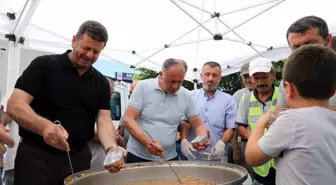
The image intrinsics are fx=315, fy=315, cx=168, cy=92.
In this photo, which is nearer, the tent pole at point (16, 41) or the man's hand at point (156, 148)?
the man's hand at point (156, 148)

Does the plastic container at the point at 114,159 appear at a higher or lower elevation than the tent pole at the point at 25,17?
lower

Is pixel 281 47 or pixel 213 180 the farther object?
pixel 281 47

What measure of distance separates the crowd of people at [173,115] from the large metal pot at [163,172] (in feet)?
0.46

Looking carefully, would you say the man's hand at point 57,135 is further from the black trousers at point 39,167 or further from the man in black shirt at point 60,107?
the black trousers at point 39,167

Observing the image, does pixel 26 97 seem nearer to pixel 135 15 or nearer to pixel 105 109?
pixel 105 109

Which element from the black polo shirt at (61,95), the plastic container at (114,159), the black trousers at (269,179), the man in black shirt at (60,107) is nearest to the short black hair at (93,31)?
the man in black shirt at (60,107)

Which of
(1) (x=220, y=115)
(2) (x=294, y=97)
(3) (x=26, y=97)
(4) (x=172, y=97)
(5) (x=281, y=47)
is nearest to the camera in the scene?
(2) (x=294, y=97)

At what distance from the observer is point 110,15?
481 cm

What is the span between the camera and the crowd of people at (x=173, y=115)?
121cm

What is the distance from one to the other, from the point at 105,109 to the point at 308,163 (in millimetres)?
1317

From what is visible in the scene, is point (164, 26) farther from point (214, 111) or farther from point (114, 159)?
point (114, 159)

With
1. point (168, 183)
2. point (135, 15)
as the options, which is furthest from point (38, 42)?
point (168, 183)

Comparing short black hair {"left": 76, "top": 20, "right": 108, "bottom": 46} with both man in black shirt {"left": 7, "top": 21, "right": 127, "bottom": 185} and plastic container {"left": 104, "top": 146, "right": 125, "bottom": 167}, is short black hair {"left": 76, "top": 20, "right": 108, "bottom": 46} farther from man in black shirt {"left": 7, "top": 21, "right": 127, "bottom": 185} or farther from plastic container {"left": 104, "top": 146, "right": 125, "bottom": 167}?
plastic container {"left": 104, "top": 146, "right": 125, "bottom": 167}

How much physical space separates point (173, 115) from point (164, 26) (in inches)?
116
